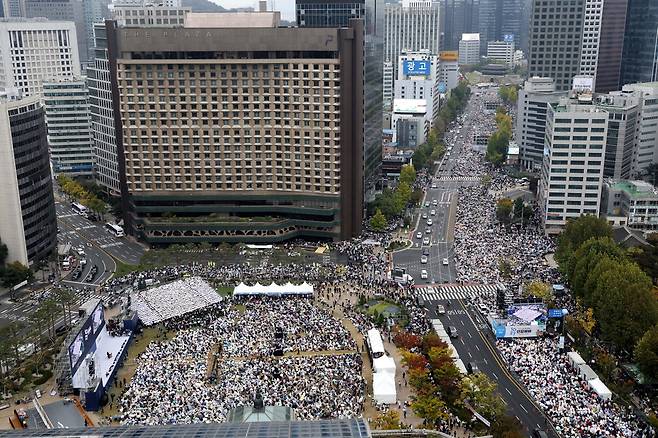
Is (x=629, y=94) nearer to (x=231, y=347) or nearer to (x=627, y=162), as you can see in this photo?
(x=627, y=162)

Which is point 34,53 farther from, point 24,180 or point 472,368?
point 472,368

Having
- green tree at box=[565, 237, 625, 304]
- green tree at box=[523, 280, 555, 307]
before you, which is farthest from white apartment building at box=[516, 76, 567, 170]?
green tree at box=[523, 280, 555, 307]

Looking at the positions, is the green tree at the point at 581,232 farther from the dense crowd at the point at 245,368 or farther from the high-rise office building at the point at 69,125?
the high-rise office building at the point at 69,125

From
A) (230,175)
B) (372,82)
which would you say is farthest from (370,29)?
(230,175)

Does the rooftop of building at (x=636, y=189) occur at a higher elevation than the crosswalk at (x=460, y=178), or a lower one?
higher

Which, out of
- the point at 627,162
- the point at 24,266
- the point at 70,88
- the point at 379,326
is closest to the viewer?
the point at 379,326

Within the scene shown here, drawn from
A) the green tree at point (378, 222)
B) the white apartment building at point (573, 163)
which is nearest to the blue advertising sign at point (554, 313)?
the white apartment building at point (573, 163)
